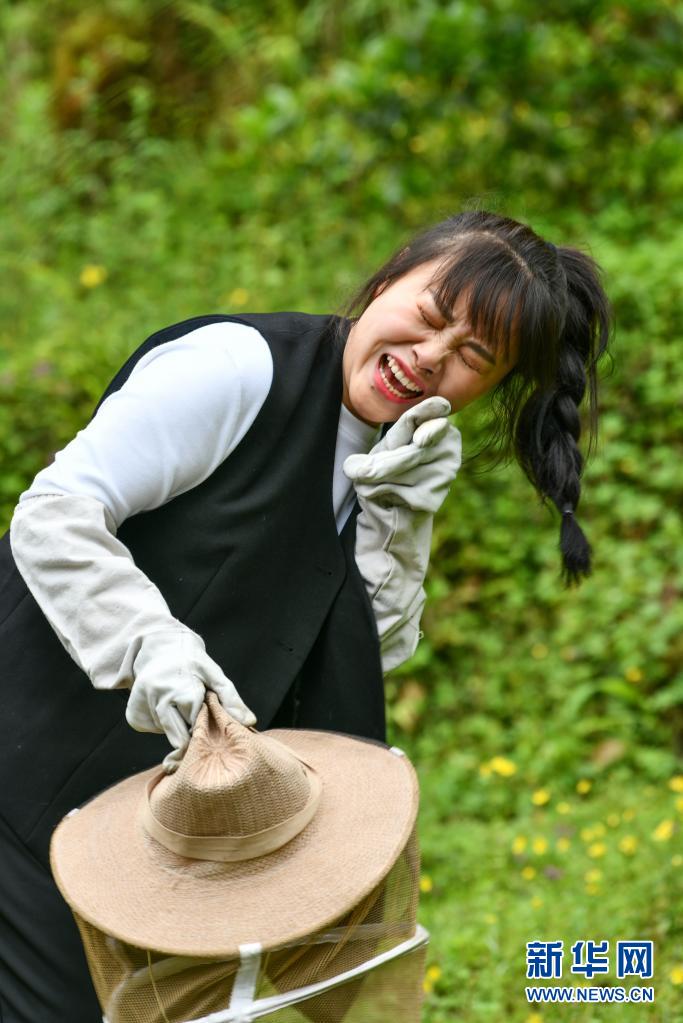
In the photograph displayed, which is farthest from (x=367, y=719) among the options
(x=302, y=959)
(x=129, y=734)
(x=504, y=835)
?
(x=504, y=835)

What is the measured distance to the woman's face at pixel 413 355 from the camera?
1.84 meters

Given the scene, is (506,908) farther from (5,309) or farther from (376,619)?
(5,309)

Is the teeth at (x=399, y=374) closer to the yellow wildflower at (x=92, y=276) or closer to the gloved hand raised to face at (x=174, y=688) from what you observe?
the gloved hand raised to face at (x=174, y=688)

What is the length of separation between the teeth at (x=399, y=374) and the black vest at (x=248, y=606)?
0.10m

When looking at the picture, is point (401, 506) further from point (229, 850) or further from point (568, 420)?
point (229, 850)

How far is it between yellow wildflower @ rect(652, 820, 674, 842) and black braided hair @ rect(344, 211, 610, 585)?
1.27 m

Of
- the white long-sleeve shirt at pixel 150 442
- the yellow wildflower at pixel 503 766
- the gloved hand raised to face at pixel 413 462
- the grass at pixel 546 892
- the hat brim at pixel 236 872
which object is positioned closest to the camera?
the hat brim at pixel 236 872

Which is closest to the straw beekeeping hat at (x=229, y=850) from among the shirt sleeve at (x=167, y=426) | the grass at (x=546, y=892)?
the shirt sleeve at (x=167, y=426)

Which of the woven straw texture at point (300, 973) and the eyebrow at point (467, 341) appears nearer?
the woven straw texture at point (300, 973)

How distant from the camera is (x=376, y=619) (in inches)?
80.1

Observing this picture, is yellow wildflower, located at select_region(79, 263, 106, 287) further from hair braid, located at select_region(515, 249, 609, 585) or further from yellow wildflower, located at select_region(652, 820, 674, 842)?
hair braid, located at select_region(515, 249, 609, 585)

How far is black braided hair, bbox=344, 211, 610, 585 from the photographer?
1840 mm

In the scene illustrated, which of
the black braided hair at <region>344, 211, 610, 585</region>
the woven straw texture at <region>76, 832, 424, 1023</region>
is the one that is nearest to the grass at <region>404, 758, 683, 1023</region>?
the black braided hair at <region>344, 211, 610, 585</region>

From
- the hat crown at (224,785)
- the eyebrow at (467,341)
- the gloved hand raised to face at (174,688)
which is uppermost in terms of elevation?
the eyebrow at (467,341)
